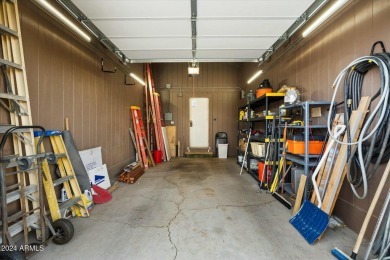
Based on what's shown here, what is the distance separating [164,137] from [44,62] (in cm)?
442

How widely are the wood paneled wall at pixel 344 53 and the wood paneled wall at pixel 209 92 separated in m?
3.96

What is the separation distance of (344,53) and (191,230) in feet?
9.62

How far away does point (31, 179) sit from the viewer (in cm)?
192

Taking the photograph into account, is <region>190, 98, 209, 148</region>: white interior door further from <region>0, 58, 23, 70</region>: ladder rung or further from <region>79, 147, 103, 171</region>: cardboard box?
<region>0, 58, 23, 70</region>: ladder rung

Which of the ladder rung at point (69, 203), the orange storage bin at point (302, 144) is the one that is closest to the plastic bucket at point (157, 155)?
the ladder rung at point (69, 203)

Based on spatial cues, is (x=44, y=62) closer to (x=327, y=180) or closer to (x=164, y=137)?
(x=327, y=180)

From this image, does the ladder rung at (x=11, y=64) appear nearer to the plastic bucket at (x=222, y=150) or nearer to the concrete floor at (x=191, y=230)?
the concrete floor at (x=191, y=230)

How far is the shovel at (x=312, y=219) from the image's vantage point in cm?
187

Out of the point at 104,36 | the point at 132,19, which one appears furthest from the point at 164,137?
the point at 132,19

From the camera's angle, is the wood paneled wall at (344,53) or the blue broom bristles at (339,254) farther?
the wood paneled wall at (344,53)

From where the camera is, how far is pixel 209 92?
740 cm

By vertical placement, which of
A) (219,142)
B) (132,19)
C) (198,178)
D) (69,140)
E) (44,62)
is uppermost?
(132,19)

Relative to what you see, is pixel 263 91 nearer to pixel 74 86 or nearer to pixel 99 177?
pixel 74 86

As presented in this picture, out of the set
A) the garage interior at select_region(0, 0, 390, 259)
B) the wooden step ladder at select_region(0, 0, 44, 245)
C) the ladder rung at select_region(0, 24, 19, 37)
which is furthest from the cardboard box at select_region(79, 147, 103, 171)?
the ladder rung at select_region(0, 24, 19, 37)
